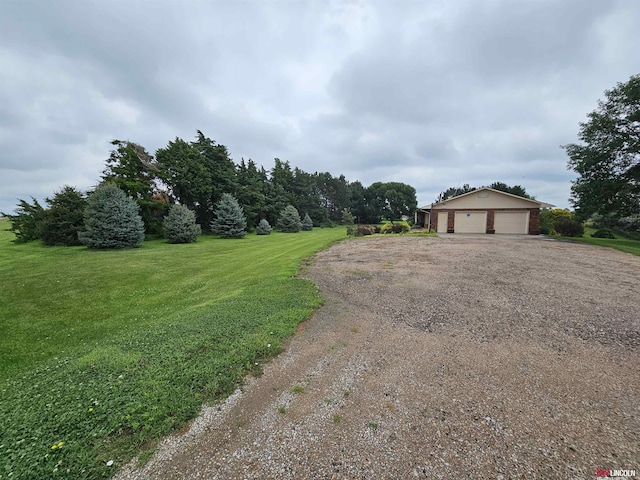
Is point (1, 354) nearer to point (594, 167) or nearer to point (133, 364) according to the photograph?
point (133, 364)

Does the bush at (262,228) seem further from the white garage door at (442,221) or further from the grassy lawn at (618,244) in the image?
the grassy lawn at (618,244)

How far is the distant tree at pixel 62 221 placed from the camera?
609 inches

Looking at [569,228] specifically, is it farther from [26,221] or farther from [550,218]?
[26,221]

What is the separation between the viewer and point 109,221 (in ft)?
49.1

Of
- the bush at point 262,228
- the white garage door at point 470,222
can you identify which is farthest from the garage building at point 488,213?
the bush at point 262,228

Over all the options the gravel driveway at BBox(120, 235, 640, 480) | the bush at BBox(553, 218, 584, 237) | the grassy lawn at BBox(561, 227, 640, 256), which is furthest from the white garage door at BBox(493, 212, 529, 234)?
the gravel driveway at BBox(120, 235, 640, 480)

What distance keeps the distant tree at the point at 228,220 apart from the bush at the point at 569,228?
27789 mm

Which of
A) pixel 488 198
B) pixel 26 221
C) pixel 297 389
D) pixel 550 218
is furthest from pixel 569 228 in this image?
pixel 26 221

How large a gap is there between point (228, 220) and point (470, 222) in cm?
2247

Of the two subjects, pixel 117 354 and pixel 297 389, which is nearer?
pixel 297 389

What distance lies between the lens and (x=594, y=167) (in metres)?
16.2

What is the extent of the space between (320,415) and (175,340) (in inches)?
107

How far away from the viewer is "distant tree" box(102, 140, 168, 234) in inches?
809

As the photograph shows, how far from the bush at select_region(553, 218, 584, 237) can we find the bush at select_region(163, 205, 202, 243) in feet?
97.7
